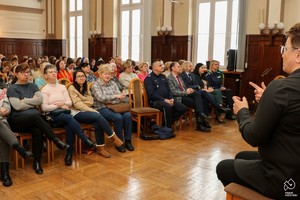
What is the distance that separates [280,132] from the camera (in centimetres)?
162

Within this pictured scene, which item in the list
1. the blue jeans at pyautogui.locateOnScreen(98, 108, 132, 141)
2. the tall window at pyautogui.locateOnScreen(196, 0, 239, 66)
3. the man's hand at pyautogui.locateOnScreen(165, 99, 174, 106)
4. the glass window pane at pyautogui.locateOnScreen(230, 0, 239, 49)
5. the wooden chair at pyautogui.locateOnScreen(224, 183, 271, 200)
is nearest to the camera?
the wooden chair at pyautogui.locateOnScreen(224, 183, 271, 200)

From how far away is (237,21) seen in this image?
26.3 ft

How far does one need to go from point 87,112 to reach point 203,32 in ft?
18.7

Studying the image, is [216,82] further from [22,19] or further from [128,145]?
[22,19]

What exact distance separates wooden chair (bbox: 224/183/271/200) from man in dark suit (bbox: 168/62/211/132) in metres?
3.66

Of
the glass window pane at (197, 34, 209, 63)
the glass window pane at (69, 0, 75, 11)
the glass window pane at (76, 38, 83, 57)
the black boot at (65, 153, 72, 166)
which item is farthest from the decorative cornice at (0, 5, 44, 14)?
the black boot at (65, 153, 72, 166)

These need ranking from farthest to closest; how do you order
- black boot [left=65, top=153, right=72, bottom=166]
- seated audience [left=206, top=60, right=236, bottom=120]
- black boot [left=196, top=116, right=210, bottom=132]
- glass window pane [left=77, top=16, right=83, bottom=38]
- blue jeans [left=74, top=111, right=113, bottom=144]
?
Result: glass window pane [left=77, top=16, right=83, bottom=38]
seated audience [left=206, top=60, right=236, bottom=120]
black boot [left=196, top=116, right=210, bottom=132]
blue jeans [left=74, top=111, right=113, bottom=144]
black boot [left=65, top=153, right=72, bottom=166]

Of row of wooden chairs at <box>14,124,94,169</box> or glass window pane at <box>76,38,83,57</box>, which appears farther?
glass window pane at <box>76,38,83,57</box>

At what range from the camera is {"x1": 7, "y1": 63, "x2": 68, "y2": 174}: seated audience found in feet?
11.4

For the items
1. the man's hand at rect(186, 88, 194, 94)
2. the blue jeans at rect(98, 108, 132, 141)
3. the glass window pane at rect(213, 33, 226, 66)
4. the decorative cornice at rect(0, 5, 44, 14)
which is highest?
the decorative cornice at rect(0, 5, 44, 14)

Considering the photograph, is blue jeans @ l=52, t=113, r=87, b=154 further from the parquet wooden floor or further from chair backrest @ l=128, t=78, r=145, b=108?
chair backrest @ l=128, t=78, r=145, b=108

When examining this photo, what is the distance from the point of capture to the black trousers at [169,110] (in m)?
5.12

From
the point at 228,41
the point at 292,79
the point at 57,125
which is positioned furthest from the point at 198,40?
the point at 292,79

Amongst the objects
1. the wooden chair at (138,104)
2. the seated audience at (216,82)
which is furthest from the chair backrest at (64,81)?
the seated audience at (216,82)
